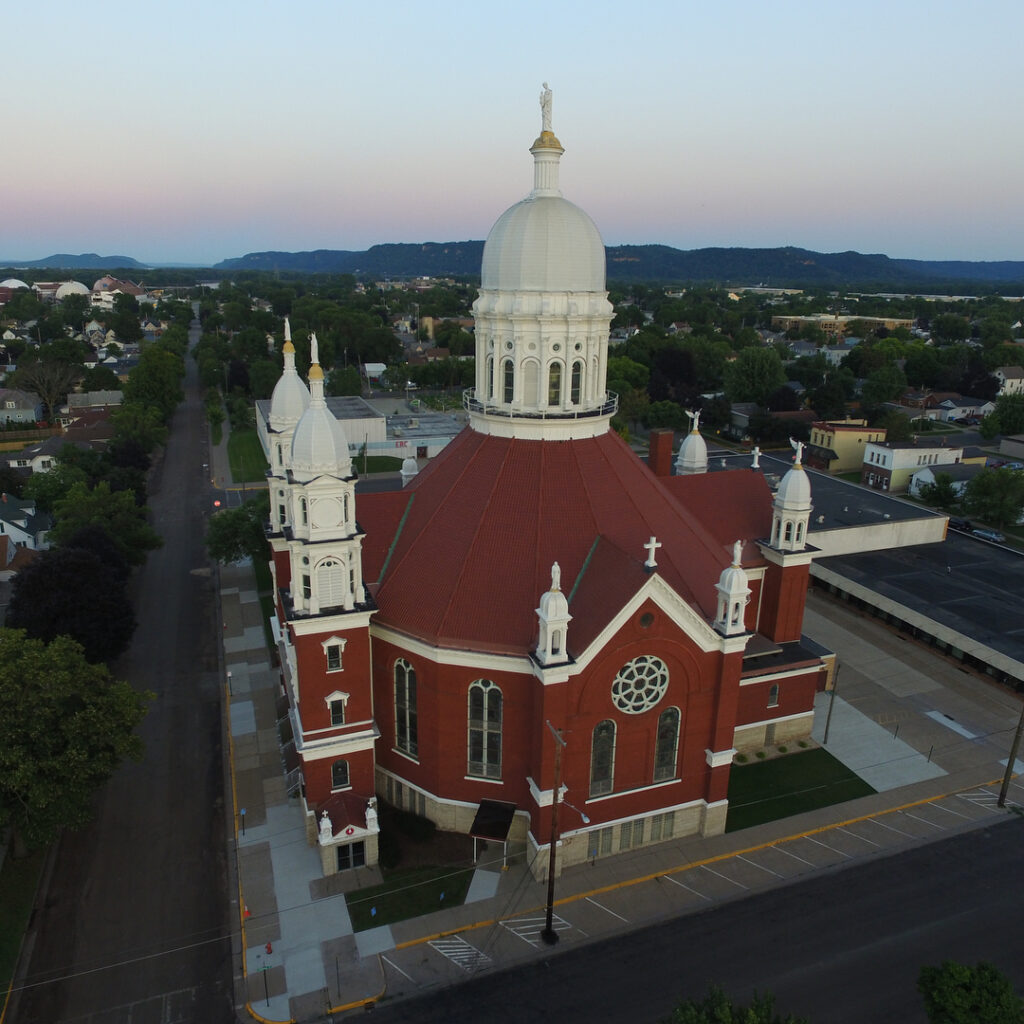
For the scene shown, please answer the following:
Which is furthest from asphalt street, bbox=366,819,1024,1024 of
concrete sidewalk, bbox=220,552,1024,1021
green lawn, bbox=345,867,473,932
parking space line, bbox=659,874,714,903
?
green lawn, bbox=345,867,473,932

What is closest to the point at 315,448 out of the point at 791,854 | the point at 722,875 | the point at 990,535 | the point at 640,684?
the point at 640,684

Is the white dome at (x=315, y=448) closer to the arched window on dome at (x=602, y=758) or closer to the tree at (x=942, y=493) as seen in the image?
the arched window on dome at (x=602, y=758)

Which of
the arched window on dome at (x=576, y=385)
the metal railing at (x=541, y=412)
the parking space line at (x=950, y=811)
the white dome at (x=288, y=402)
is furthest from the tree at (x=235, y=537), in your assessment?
the parking space line at (x=950, y=811)

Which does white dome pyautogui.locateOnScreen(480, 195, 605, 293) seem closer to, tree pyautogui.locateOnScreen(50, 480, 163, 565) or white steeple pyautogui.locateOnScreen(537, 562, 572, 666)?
white steeple pyautogui.locateOnScreen(537, 562, 572, 666)

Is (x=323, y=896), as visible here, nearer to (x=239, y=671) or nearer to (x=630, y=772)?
(x=630, y=772)

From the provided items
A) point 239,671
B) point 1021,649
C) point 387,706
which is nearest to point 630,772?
point 387,706

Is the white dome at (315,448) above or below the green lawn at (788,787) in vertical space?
above

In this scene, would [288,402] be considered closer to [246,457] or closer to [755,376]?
[246,457]
